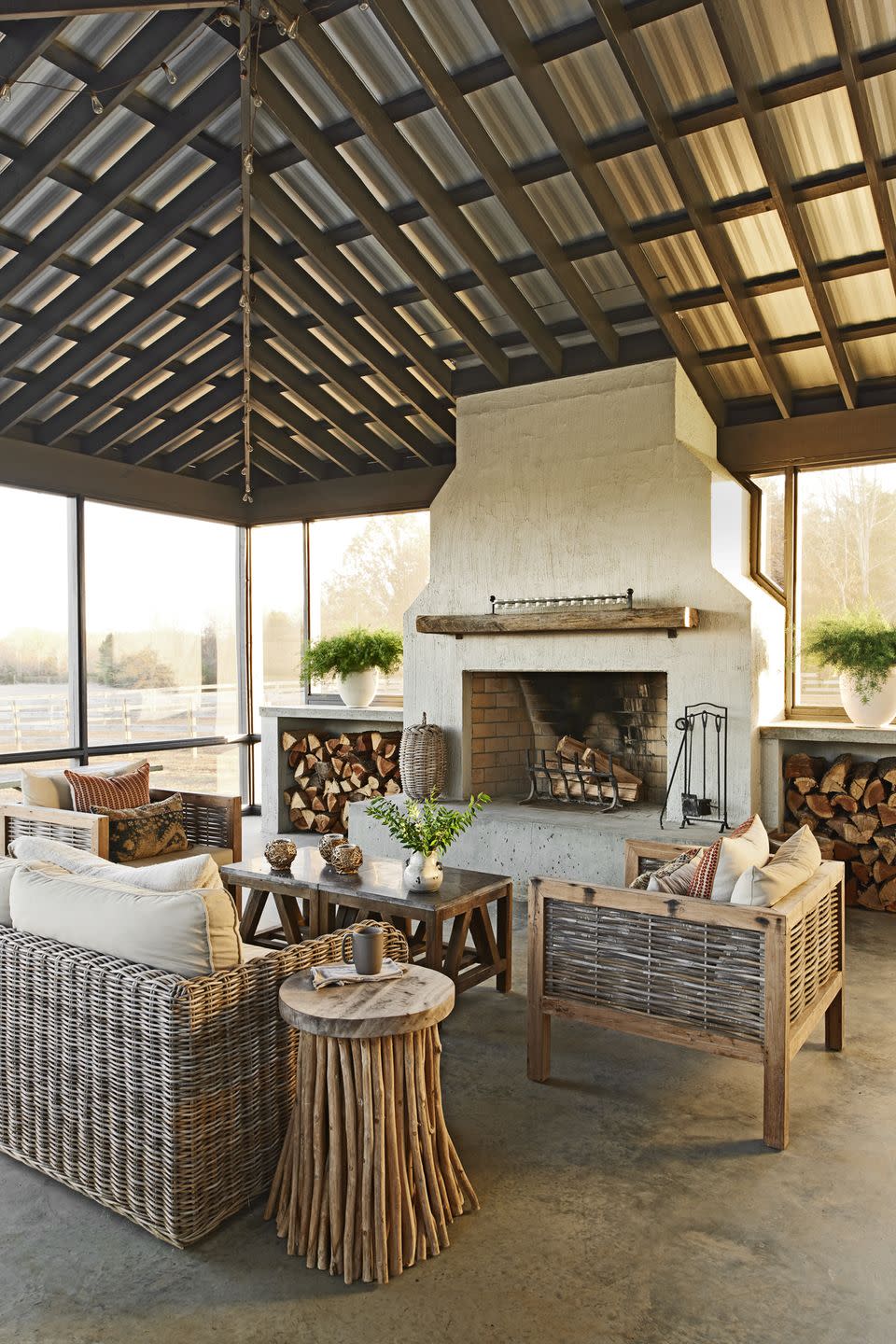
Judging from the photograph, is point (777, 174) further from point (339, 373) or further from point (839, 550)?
point (339, 373)

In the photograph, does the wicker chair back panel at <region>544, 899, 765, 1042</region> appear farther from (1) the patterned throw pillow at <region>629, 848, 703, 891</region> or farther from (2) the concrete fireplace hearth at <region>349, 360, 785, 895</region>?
(2) the concrete fireplace hearth at <region>349, 360, 785, 895</region>

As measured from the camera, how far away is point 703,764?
5.49 metres

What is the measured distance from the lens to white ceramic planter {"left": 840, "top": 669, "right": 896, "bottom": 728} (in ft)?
17.9

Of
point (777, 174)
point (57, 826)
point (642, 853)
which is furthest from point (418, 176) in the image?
point (57, 826)

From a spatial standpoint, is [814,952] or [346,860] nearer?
[814,952]

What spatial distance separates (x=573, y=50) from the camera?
3928 mm

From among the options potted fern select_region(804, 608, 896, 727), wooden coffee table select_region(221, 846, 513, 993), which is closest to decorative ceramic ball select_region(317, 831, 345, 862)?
wooden coffee table select_region(221, 846, 513, 993)

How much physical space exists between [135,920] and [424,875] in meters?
1.59

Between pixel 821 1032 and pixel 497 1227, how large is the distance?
1.87m

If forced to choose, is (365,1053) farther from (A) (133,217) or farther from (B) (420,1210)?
(A) (133,217)

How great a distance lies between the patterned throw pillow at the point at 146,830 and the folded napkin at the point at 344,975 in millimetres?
2601

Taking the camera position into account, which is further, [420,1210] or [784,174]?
[784,174]

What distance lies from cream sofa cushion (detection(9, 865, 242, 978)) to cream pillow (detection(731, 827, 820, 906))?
155 cm

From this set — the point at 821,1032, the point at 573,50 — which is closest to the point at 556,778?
the point at 821,1032
